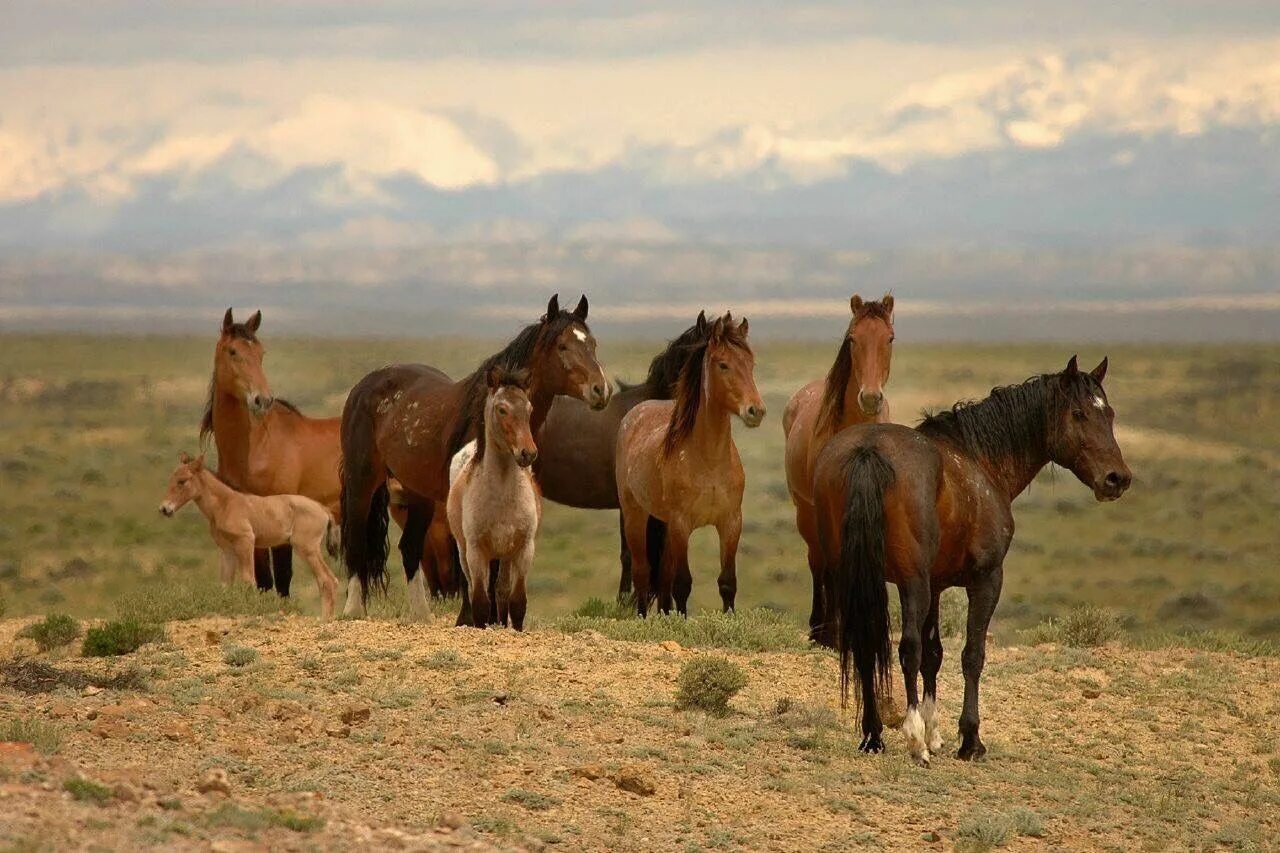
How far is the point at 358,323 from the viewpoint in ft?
475

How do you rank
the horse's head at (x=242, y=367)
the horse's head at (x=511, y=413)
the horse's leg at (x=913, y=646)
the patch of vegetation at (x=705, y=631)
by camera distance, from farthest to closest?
the horse's head at (x=242, y=367) < the patch of vegetation at (x=705, y=631) < the horse's head at (x=511, y=413) < the horse's leg at (x=913, y=646)

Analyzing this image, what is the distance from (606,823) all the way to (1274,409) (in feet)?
190

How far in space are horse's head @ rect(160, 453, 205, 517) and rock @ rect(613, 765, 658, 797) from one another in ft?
29.4

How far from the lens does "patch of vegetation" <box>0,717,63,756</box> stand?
9016 millimetres

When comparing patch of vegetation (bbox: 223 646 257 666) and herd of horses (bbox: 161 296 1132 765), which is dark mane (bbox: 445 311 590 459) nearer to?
herd of horses (bbox: 161 296 1132 765)

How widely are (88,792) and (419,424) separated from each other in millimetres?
7452

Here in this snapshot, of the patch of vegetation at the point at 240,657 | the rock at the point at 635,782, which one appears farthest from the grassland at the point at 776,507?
the rock at the point at 635,782

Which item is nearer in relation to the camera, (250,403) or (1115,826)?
(1115,826)

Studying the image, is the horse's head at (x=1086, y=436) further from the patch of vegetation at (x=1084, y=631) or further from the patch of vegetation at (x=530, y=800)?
the patch of vegetation at (x=1084, y=631)

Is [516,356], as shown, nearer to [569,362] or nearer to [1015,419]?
[569,362]

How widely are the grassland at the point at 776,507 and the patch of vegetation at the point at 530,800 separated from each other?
14.5ft

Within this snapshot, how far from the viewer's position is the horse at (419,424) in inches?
555

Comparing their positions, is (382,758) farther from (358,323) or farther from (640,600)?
(358,323)

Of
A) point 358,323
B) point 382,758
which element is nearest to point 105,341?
point 358,323
